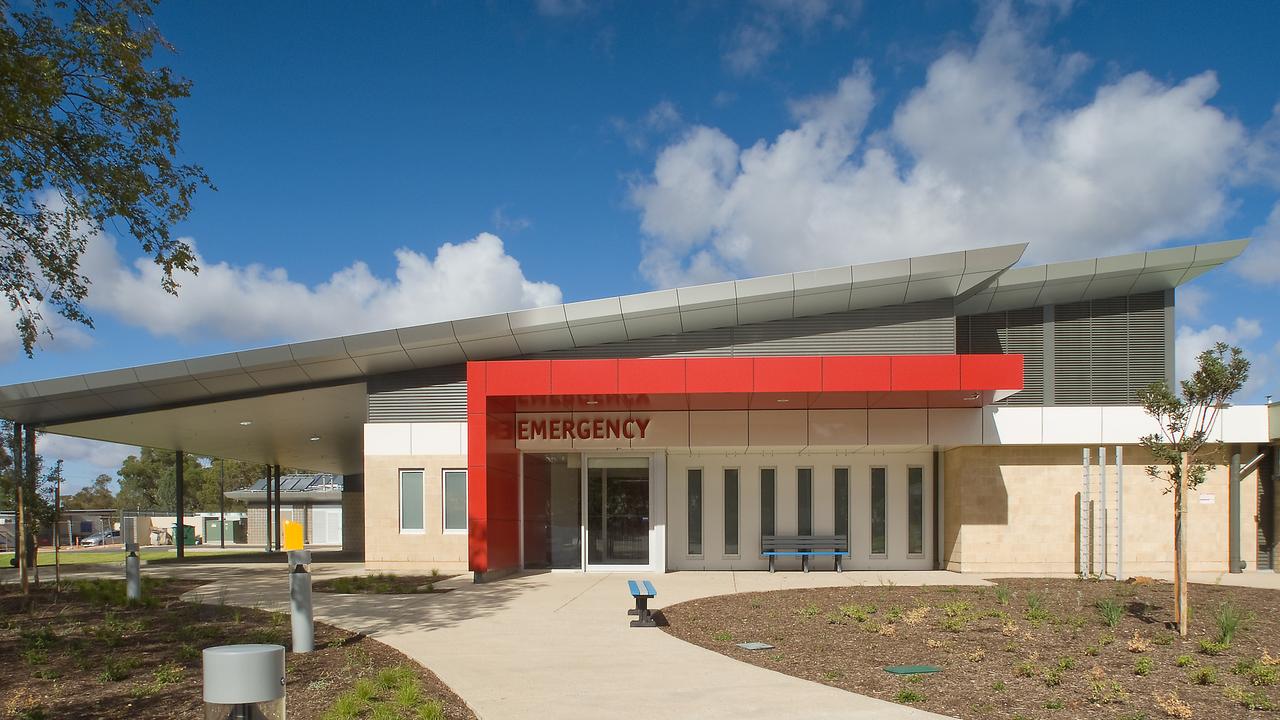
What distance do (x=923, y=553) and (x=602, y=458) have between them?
802 cm

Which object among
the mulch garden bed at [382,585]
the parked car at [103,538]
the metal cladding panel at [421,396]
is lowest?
the parked car at [103,538]

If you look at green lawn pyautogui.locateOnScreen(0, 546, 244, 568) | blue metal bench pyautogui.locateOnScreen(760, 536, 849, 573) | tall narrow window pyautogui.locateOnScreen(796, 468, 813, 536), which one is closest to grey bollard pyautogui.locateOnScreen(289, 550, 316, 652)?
blue metal bench pyautogui.locateOnScreen(760, 536, 849, 573)

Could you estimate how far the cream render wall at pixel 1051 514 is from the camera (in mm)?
20406

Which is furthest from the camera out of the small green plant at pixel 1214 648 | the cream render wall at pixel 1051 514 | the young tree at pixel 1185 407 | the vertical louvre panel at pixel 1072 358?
the vertical louvre panel at pixel 1072 358

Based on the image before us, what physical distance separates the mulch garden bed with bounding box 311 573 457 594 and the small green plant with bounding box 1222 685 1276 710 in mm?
12697

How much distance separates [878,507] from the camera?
21844 mm

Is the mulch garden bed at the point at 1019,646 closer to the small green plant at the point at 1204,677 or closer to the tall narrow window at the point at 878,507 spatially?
the small green plant at the point at 1204,677

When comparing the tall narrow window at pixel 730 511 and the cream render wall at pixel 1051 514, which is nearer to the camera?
the cream render wall at pixel 1051 514

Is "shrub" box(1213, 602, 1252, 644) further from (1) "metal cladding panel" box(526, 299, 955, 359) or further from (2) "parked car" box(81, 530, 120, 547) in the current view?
(2) "parked car" box(81, 530, 120, 547)

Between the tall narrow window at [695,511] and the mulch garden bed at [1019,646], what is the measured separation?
22.3 ft

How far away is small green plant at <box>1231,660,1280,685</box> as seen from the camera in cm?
829

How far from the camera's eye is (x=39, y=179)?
12.0 m

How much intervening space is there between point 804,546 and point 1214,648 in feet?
39.3

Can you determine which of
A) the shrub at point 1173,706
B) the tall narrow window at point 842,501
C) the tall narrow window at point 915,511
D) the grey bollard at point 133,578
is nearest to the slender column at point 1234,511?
the tall narrow window at point 915,511
